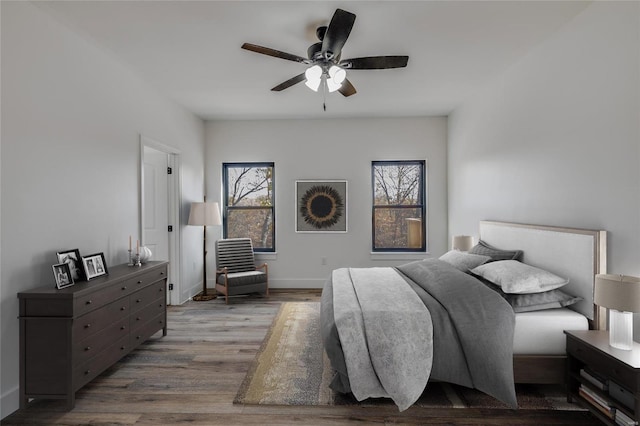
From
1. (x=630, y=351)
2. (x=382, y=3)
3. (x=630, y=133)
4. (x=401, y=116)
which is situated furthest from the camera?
(x=401, y=116)

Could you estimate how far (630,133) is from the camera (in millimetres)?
2170

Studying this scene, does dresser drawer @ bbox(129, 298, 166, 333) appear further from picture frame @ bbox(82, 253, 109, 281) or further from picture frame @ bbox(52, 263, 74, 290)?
picture frame @ bbox(52, 263, 74, 290)

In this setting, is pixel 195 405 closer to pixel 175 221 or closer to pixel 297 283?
pixel 175 221

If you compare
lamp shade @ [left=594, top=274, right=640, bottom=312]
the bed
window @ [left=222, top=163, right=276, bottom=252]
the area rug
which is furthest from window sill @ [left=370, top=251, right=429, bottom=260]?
lamp shade @ [left=594, top=274, right=640, bottom=312]

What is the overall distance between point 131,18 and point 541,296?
147 inches

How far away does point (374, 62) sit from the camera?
2.69 m

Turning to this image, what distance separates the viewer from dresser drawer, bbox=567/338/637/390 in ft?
5.93

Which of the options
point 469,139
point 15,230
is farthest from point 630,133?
point 15,230

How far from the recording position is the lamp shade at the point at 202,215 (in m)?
4.93

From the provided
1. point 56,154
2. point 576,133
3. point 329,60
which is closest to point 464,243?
point 576,133

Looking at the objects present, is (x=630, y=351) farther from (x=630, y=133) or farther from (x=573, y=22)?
(x=573, y=22)

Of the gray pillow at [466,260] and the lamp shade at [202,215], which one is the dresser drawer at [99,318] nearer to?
the lamp shade at [202,215]

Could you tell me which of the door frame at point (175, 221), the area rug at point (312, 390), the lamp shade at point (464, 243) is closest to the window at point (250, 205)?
the door frame at point (175, 221)

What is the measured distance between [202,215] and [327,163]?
2.12 m
